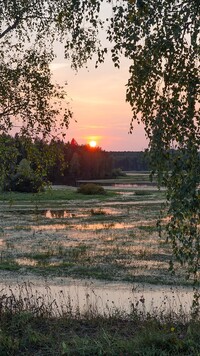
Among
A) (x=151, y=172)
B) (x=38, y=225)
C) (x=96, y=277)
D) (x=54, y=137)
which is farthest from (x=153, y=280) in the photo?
(x=38, y=225)

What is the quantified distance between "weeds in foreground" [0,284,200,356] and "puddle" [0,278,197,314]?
158 cm

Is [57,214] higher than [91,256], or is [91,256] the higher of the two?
[91,256]

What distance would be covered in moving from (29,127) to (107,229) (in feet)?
62.0

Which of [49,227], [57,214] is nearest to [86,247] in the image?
[49,227]

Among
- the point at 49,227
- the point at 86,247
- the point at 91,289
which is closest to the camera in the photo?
the point at 91,289

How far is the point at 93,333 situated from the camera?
1029 centimetres

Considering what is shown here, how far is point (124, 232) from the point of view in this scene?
29.4 metres

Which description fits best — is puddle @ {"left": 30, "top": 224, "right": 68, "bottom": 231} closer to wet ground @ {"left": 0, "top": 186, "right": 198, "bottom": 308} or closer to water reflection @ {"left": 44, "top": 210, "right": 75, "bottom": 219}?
wet ground @ {"left": 0, "top": 186, "right": 198, "bottom": 308}

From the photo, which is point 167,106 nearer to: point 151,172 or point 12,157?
point 151,172

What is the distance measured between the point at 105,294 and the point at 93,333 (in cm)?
492

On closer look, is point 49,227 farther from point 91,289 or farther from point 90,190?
point 90,190

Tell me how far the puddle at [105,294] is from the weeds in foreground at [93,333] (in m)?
1.58

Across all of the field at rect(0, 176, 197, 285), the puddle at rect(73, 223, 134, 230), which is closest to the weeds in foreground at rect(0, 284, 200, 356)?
the field at rect(0, 176, 197, 285)

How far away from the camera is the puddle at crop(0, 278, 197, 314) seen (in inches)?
535
